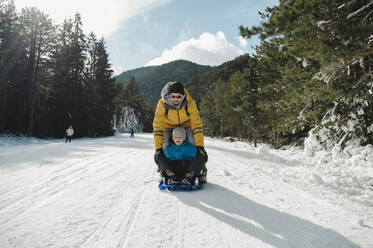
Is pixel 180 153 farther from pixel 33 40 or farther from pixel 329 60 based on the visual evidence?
pixel 33 40

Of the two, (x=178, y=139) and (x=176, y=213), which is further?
(x=178, y=139)

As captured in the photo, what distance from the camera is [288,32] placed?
5547 millimetres

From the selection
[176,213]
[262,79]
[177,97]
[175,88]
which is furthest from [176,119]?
[262,79]

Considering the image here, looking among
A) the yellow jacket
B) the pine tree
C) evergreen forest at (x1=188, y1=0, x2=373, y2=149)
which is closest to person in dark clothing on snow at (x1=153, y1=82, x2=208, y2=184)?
the yellow jacket

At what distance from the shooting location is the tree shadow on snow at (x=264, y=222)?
2.06 m

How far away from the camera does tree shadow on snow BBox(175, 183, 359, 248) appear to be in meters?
2.06

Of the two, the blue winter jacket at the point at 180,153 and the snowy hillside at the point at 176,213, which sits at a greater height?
the blue winter jacket at the point at 180,153

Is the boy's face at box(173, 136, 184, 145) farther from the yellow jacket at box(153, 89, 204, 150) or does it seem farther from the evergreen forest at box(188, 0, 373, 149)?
the evergreen forest at box(188, 0, 373, 149)

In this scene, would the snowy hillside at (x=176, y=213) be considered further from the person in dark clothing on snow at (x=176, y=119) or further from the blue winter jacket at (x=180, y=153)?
the person in dark clothing on snow at (x=176, y=119)

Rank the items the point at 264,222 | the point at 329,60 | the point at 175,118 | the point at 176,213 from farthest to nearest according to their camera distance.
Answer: the point at 329,60, the point at 175,118, the point at 176,213, the point at 264,222

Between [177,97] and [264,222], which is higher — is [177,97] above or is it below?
above

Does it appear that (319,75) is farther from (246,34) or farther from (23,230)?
(23,230)

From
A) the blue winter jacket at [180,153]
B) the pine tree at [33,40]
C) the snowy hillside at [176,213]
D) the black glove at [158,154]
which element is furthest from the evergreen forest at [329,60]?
the pine tree at [33,40]

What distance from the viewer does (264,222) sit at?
2.48 m
